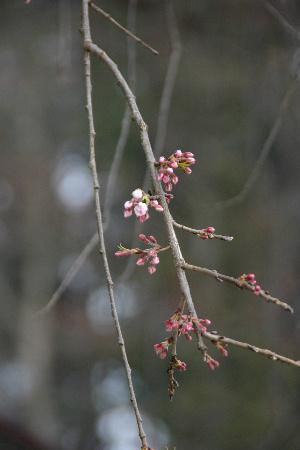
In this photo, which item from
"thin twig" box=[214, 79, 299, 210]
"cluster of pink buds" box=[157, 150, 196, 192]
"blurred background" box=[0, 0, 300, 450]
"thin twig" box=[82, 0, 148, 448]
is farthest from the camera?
"blurred background" box=[0, 0, 300, 450]

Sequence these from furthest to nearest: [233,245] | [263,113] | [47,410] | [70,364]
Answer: [70,364]
[47,410]
[233,245]
[263,113]

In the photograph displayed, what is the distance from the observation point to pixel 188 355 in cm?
651

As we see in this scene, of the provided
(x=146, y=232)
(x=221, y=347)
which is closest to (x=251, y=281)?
(x=221, y=347)

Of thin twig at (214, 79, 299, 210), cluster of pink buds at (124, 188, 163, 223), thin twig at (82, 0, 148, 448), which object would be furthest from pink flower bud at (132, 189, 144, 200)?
thin twig at (214, 79, 299, 210)

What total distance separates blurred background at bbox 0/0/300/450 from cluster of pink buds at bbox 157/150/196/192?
215cm

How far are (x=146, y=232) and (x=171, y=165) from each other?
5.79 meters

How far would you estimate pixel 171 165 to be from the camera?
3.40 ft

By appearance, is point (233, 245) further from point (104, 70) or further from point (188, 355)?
point (104, 70)

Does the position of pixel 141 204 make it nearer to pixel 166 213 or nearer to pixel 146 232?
pixel 166 213

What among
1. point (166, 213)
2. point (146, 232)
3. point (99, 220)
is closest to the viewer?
point (166, 213)

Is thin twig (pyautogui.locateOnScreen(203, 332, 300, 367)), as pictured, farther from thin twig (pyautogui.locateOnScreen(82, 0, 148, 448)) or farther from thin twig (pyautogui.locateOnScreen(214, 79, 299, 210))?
thin twig (pyautogui.locateOnScreen(214, 79, 299, 210))

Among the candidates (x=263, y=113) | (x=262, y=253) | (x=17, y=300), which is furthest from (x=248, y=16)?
(x=17, y=300)

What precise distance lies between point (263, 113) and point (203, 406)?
2.44 m

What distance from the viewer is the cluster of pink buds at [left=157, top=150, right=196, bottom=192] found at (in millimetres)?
1033
